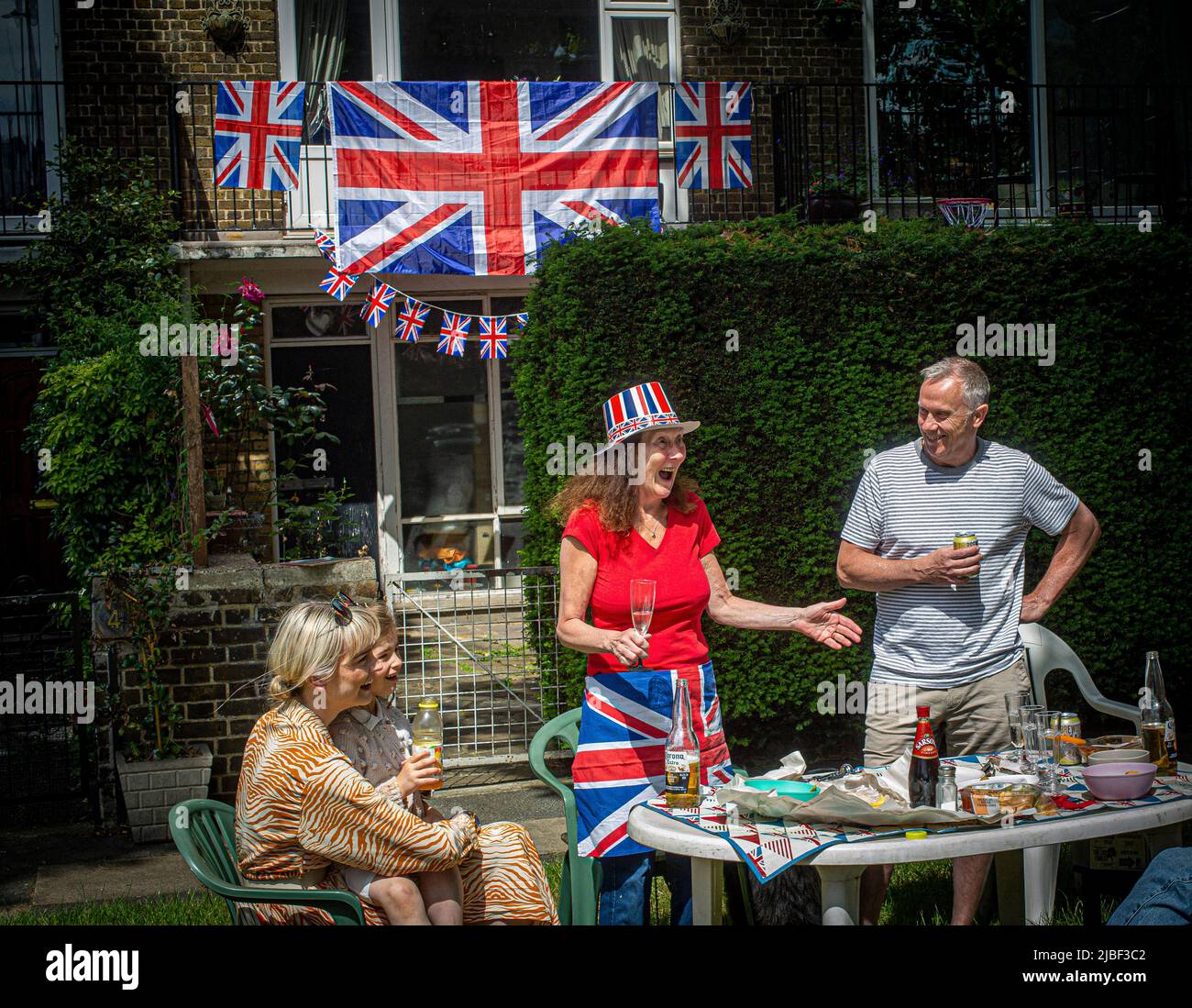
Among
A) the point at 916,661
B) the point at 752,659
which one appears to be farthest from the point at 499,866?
the point at 752,659

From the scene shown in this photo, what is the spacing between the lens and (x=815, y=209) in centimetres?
1016

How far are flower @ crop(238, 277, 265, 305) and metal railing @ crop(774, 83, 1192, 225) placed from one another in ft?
15.3

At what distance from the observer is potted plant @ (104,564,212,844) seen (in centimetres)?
637

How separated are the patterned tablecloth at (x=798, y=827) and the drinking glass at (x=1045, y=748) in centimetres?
5

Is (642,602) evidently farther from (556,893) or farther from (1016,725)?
(556,893)

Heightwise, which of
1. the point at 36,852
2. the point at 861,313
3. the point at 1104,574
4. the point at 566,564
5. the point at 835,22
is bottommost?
the point at 36,852

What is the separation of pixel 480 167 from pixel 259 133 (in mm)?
1801

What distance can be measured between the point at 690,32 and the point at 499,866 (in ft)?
30.8

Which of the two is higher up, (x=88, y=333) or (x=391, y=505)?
(x=88, y=333)

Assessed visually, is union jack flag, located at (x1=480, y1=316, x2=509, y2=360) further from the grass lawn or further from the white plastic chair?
the white plastic chair

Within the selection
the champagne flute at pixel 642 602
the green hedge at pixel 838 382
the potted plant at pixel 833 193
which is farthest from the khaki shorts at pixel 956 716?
the potted plant at pixel 833 193

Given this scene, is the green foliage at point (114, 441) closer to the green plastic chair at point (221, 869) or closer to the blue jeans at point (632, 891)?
the green plastic chair at point (221, 869)

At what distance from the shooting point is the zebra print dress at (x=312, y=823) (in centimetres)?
345
